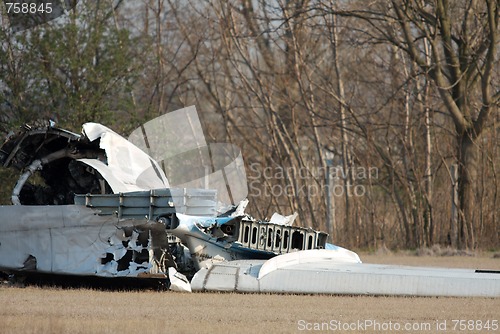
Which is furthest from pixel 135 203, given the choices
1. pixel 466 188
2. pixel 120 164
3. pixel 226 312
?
pixel 466 188

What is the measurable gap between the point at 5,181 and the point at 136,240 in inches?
482

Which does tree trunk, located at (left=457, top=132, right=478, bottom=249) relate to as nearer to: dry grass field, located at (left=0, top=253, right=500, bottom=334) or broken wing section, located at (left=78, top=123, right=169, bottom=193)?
broken wing section, located at (left=78, top=123, right=169, bottom=193)

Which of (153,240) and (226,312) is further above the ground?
(153,240)

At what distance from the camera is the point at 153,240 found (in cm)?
1263

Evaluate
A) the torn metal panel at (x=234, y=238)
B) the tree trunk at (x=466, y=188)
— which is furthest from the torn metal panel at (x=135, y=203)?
the tree trunk at (x=466, y=188)

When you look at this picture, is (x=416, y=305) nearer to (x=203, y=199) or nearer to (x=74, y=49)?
(x=203, y=199)

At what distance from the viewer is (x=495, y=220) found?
23.9m

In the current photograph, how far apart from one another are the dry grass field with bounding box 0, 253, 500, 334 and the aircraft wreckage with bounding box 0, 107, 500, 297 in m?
0.32

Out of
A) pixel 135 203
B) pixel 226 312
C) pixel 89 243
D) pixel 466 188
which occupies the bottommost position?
pixel 226 312

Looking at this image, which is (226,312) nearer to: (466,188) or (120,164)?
(120,164)

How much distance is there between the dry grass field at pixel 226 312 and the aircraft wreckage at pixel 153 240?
0.32 metres

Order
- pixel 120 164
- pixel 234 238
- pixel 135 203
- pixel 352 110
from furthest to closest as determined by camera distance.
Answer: pixel 352 110, pixel 120 164, pixel 234 238, pixel 135 203

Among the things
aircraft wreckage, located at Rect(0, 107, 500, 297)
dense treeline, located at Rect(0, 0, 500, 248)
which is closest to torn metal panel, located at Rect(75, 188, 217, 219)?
aircraft wreckage, located at Rect(0, 107, 500, 297)

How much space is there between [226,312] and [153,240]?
291cm
